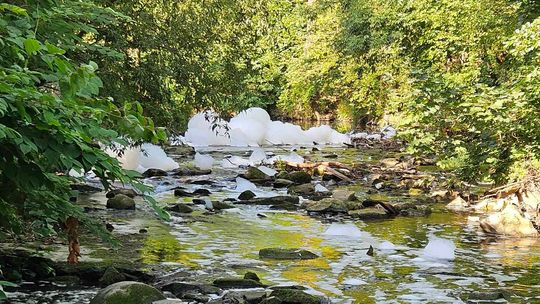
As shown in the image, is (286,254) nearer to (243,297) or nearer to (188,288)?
(188,288)

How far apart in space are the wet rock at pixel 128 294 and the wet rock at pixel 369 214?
718 cm

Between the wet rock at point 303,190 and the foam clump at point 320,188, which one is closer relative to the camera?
the wet rock at point 303,190

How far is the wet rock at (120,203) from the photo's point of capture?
539 inches

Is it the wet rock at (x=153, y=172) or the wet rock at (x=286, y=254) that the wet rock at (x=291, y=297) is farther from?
the wet rock at (x=153, y=172)

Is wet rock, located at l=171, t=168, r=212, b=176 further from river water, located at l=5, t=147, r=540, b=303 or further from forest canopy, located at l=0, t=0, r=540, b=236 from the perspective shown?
river water, located at l=5, t=147, r=540, b=303

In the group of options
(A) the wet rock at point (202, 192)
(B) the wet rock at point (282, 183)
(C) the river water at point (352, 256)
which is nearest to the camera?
(C) the river water at point (352, 256)

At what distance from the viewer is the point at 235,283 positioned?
8.05 metres

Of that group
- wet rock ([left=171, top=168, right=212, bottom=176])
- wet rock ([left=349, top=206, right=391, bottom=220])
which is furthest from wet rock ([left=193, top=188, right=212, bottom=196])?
wet rock ([left=349, top=206, right=391, bottom=220])

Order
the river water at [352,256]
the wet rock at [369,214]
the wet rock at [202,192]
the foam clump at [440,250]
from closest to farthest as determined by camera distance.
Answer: the river water at [352,256] → the foam clump at [440,250] → the wet rock at [369,214] → the wet rock at [202,192]

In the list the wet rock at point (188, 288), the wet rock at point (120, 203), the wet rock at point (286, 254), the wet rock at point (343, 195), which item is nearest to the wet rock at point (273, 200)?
the wet rock at point (343, 195)

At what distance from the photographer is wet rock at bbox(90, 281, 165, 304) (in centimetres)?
673

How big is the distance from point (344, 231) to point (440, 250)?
2019mm

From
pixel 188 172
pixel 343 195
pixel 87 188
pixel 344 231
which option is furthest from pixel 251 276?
pixel 188 172

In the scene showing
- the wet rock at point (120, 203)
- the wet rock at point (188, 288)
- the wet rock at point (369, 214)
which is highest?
the wet rock at point (120, 203)
